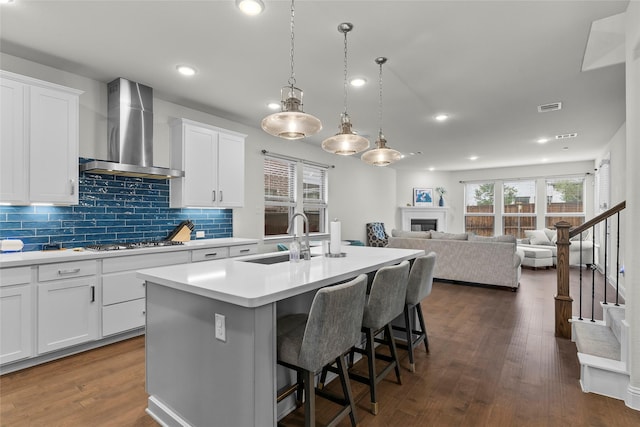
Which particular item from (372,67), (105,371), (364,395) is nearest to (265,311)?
(364,395)

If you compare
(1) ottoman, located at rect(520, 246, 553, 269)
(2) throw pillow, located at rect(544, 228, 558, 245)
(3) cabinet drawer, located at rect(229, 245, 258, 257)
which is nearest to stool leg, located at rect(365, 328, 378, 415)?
(3) cabinet drawer, located at rect(229, 245, 258, 257)

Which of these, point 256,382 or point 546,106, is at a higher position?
point 546,106

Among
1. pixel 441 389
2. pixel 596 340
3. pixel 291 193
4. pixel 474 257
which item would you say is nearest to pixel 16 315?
pixel 441 389

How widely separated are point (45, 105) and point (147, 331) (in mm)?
2394

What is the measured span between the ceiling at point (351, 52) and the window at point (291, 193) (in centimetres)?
138

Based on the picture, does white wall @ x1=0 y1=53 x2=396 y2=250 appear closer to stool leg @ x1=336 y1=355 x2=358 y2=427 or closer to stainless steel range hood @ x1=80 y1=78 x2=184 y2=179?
stainless steel range hood @ x1=80 y1=78 x2=184 y2=179

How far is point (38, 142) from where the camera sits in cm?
289

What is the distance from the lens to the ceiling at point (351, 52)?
233 cm

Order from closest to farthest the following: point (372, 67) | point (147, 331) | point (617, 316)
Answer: point (147, 331)
point (617, 316)
point (372, 67)

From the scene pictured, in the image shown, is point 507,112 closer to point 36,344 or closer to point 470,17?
point 470,17

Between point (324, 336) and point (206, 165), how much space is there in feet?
10.8

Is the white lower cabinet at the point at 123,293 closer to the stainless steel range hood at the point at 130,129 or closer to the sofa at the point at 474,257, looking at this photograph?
the stainless steel range hood at the point at 130,129

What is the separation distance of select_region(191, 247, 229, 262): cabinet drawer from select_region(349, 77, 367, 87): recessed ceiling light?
252 centimetres

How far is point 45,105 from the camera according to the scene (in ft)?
9.57
